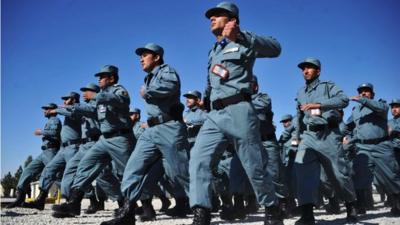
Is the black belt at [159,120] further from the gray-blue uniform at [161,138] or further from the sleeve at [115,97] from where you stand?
the sleeve at [115,97]

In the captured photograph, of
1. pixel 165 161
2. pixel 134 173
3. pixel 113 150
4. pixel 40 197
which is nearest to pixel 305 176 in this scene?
pixel 165 161

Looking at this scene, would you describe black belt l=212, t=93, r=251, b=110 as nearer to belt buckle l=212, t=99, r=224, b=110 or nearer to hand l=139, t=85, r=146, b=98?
belt buckle l=212, t=99, r=224, b=110

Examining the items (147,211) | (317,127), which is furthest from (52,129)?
(317,127)

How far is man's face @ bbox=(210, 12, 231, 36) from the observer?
4066 mm

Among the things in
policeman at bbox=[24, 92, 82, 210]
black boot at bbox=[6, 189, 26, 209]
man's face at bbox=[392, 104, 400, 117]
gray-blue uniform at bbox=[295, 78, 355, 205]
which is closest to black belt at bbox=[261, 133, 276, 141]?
gray-blue uniform at bbox=[295, 78, 355, 205]

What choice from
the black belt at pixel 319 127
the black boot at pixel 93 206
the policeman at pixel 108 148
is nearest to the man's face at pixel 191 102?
the policeman at pixel 108 148

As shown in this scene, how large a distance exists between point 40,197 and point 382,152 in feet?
24.7

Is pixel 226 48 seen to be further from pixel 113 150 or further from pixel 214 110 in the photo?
pixel 113 150

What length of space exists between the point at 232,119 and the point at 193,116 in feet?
15.6

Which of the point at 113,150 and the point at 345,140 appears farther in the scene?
the point at 345,140

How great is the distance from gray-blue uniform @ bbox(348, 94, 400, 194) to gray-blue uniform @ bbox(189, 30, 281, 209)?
13.3 feet

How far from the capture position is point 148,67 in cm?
557

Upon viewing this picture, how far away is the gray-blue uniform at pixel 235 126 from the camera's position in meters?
3.80

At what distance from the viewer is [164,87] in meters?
4.97
